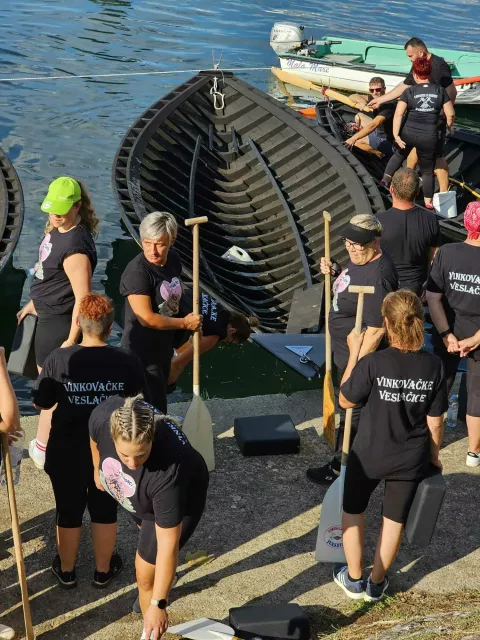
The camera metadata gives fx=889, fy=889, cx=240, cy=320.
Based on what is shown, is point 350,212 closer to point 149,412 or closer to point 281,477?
point 281,477

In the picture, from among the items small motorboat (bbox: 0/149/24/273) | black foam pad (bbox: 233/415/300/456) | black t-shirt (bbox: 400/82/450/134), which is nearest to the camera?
black foam pad (bbox: 233/415/300/456)

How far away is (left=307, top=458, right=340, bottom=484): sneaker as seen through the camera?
21.1ft

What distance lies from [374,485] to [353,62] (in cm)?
2130

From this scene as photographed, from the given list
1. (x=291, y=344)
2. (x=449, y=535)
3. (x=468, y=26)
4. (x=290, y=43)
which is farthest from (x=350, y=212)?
(x=468, y=26)

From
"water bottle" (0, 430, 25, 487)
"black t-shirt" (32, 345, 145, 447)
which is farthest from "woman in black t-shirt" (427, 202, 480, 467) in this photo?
"water bottle" (0, 430, 25, 487)

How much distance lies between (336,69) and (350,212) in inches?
519

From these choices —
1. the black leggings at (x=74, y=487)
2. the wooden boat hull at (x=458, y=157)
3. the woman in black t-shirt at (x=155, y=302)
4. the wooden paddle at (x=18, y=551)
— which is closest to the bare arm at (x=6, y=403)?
the wooden paddle at (x=18, y=551)

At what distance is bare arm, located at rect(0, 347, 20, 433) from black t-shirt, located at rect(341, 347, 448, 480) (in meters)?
1.81

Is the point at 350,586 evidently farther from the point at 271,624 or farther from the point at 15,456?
the point at 15,456

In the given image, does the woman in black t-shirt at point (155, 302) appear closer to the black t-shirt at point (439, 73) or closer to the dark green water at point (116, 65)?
the dark green water at point (116, 65)

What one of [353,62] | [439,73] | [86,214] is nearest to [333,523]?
[86,214]

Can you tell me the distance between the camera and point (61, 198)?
6.00m

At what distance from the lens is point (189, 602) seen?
5.25 m

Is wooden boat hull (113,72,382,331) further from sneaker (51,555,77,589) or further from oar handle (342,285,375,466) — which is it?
sneaker (51,555,77,589)
